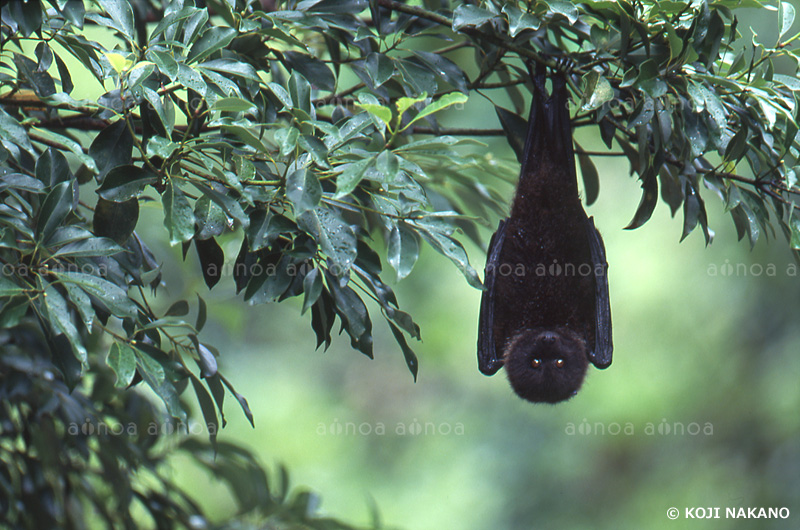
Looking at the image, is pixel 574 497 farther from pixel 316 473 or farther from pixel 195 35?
pixel 195 35

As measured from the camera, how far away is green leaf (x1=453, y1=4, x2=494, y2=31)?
1.80 meters

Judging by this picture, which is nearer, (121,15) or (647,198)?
(121,15)

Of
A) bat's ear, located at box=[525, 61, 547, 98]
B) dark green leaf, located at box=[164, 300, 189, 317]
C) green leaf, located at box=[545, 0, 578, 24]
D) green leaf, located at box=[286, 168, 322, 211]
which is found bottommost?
dark green leaf, located at box=[164, 300, 189, 317]

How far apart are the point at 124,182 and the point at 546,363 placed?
6.08 ft

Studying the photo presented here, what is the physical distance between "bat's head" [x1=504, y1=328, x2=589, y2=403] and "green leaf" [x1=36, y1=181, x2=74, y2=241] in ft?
5.94

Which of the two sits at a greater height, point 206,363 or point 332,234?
point 332,234

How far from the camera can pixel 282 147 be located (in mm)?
1494

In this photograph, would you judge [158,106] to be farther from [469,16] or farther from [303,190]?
[469,16]

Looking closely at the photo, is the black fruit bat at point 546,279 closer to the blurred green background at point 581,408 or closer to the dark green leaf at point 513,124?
the dark green leaf at point 513,124

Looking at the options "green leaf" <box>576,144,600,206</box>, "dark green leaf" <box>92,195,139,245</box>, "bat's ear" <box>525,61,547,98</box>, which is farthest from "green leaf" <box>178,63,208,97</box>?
"green leaf" <box>576,144,600,206</box>

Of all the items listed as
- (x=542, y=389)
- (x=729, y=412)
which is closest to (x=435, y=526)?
(x=729, y=412)

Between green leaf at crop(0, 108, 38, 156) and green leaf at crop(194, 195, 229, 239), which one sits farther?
green leaf at crop(194, 195, 229, 239)

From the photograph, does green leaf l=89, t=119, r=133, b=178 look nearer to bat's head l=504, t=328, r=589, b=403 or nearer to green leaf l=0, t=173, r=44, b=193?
green leaf l=0, t=173, r=44, b=193

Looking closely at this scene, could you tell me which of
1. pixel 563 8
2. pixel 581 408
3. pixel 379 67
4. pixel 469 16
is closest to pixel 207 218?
pixel 379 67
